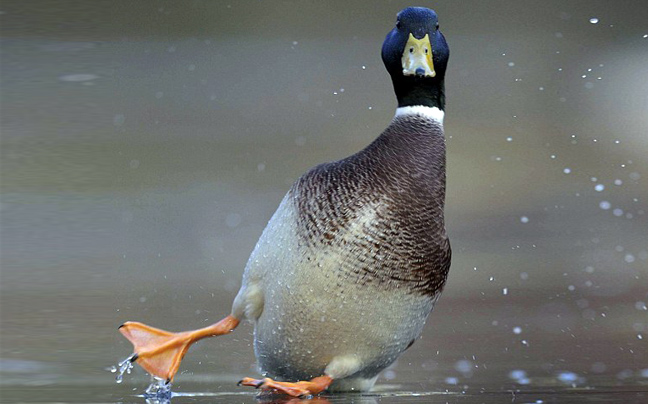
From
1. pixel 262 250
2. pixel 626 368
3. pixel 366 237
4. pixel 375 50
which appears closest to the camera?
pixel 366 237

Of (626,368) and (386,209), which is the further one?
(626,368)

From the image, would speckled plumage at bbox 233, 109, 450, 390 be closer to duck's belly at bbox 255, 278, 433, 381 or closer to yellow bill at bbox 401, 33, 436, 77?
duck's belly at bbox 255, 278, 433, 381

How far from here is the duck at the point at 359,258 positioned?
2717 mm

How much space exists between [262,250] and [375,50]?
9.36 ft

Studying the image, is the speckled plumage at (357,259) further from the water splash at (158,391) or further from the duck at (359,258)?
the water splash at (158,391)

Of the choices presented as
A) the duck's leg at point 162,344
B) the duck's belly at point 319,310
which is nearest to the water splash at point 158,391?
the duck's leg at point 162,344

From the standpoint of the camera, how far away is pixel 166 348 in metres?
2.95

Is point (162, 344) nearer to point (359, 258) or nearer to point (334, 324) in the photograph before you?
point (334, 324)

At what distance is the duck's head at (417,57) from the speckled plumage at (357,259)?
68 mm

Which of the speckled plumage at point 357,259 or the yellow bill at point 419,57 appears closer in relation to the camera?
the speckled plumage at point 357,259

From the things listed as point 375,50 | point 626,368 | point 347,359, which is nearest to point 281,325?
point 347,359

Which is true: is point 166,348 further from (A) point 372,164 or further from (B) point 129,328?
(A) point 372,164

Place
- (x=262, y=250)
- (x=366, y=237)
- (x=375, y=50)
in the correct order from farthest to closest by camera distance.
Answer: (x=375, y=50) < (x=262, y=250) < (x=366, y=237)

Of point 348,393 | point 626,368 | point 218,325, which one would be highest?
point 218,325
